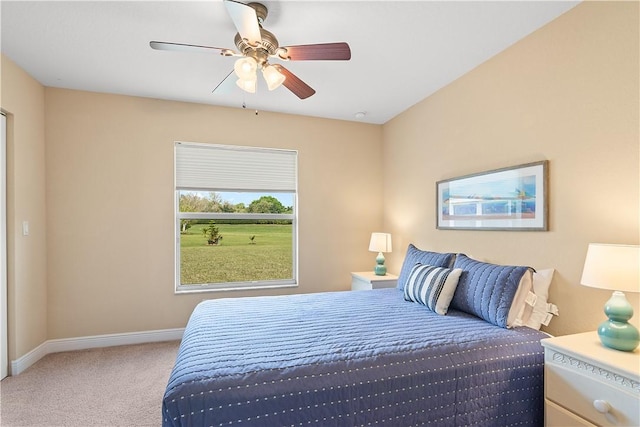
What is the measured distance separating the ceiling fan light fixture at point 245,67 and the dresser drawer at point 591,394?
225 centimetres

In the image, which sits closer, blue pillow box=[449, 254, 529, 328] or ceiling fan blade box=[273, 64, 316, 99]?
blue pillow box=[449, 254, 529, 328]

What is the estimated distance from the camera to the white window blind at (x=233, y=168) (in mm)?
3527

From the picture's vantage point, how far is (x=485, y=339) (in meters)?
1.75

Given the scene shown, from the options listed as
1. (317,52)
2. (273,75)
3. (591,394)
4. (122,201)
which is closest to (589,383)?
(591,394)

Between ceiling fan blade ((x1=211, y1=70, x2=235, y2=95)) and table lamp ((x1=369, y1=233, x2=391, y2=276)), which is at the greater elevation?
ceiling fan blade ((x1=211, y1=70, x2=235, y2=95))

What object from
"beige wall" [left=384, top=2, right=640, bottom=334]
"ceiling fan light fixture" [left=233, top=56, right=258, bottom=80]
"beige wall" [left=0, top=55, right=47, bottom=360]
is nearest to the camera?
"beige wall" [left=384, top=2, right=640, bottom=334]

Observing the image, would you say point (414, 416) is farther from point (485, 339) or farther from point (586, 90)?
point (586, 90)

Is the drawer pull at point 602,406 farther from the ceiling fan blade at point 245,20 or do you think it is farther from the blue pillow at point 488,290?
the ceiling fan blade at point 245,20

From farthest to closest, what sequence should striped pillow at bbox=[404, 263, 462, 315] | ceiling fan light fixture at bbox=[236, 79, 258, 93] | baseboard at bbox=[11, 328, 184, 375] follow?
baseboard at bbox=[11, 328, 184, 375], striped pillow at bbox=[404, 263, 462, 315], ceiling fan light fixture at bbox=[236, 79, 258, 93]

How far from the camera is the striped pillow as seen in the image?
2.23m

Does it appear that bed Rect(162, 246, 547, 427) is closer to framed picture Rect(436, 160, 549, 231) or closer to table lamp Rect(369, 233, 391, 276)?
framed picture Rect(436, 160, 549, 231)

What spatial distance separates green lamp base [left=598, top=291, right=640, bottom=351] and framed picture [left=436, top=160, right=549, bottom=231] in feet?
2.28

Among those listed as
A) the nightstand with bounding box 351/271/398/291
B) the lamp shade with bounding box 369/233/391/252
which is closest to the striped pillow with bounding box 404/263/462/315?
the nightstand with bounding box 351/271/398/291

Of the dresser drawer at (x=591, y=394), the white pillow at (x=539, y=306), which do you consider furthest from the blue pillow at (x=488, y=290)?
the dresser drawer at (x=591, y=394)
